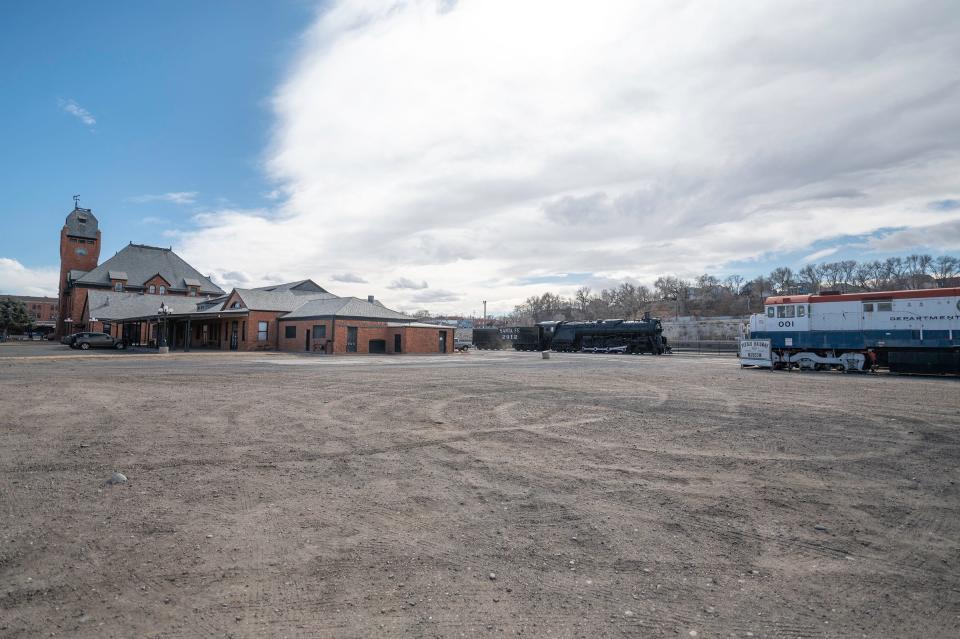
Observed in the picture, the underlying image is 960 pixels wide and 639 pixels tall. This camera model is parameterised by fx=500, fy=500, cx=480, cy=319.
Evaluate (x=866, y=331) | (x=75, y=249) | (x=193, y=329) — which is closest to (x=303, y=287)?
(x=193, y=329)

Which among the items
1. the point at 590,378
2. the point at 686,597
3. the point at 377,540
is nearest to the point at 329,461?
the point at 377,540

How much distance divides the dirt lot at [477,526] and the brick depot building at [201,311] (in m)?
34.5

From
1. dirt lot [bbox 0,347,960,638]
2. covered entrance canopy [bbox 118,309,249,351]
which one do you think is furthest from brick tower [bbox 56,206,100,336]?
dirt lot [bbox 0,347,960,638]

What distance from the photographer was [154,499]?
5.49 metres

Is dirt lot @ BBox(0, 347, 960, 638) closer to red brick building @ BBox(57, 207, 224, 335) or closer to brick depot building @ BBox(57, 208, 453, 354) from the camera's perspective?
brick depot building @ BBox(57, 208, 453, 354)

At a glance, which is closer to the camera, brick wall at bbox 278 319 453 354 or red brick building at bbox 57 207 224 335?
brick wall at bbox 278 319 453 354

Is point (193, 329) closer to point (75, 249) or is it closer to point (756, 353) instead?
point (75, 249)

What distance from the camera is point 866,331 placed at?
2414 cm

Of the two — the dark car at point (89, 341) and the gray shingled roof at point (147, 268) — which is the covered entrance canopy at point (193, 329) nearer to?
the dark car at point (89, 341)

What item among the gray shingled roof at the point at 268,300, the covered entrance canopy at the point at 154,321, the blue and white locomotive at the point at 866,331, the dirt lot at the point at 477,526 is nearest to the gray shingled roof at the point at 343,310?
the gray shingled roof at the point at 268,300

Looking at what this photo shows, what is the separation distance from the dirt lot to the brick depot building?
34495mm

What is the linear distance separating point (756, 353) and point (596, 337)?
21.2m

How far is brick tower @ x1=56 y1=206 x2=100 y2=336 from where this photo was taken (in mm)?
73750

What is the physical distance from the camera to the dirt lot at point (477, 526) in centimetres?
339
